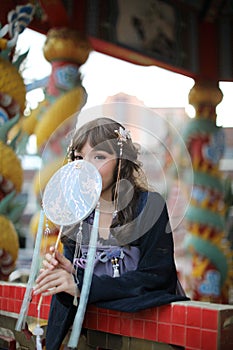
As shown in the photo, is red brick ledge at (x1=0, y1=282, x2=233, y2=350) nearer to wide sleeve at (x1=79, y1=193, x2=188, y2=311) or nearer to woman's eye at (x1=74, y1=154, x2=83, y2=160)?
wide sleeve at (x1=79, y1=193, x2=188, y2=311)

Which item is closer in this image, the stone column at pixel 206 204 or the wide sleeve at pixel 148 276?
the wide sleeve at pixel 148 276

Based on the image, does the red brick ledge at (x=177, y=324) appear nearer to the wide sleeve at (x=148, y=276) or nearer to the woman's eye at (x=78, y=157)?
the wide sleeve at (x=148, y=276)

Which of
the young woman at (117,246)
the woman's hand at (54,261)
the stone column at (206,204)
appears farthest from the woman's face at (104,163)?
the stone column at (206,204)

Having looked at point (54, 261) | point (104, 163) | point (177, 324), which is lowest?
point (177, 324)

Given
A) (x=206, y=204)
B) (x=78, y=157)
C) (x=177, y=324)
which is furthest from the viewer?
(x=206, y=204)

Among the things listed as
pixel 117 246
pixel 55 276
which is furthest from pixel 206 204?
pixel 55 276

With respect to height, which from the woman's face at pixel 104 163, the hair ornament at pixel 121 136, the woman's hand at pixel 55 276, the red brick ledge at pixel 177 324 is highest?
the hair ornament at pixel 121 136

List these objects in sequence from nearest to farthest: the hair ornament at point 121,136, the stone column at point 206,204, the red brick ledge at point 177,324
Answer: the red brick ledge at point 177,324
the hair ornament at point 121,136
the stone column at point 206,204

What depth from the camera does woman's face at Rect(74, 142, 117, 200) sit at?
1260 millimetres

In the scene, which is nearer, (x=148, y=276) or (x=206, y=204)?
(x=148, y=276)

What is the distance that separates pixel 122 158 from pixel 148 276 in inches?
10.2

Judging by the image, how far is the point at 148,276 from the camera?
1.21 meters

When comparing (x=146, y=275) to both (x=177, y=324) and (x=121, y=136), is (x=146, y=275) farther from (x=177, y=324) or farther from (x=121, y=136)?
(x=121, y=136)

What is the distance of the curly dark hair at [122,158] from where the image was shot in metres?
1.26
